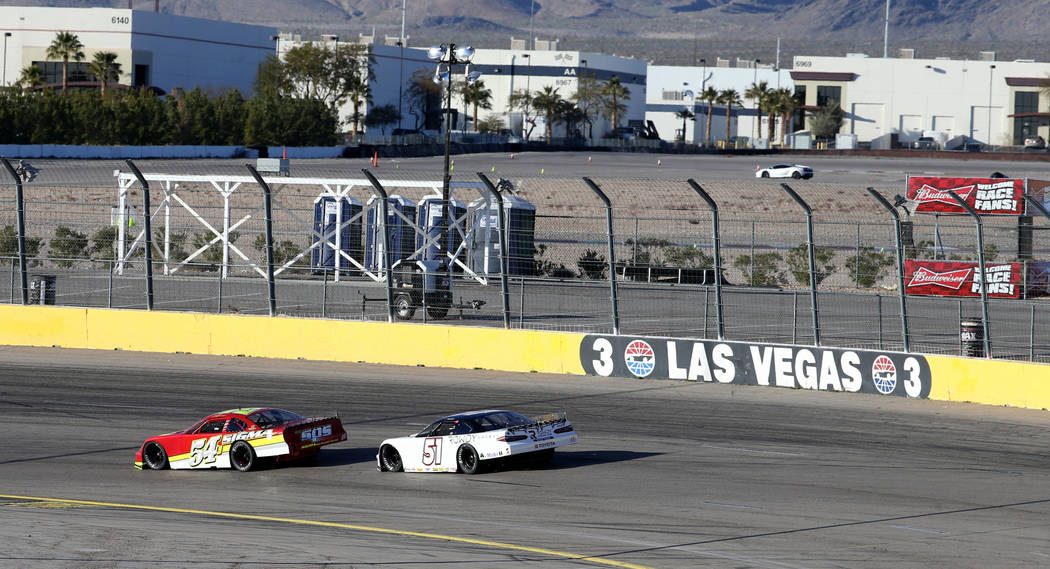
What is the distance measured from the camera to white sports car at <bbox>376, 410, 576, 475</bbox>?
14086mm

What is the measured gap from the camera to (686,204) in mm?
56188

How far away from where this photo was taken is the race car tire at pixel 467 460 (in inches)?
560

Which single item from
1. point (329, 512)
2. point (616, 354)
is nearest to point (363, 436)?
point (329, 512)

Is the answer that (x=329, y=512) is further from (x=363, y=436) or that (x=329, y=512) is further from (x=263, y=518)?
(x=363, y=436)

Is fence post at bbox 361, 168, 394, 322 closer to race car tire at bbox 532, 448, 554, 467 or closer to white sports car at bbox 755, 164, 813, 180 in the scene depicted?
race car tire at bbox 532, 448, 554, 467

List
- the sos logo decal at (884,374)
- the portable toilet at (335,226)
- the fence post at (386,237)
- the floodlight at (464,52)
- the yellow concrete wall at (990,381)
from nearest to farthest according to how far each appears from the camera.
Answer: the yellow concrete wall at (990,381)
the sos logo decal at (884,374)
the fence post at (386,237)
the floodlight at (464,52)
the portable toilet at (335,226)

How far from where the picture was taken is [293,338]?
932 inches

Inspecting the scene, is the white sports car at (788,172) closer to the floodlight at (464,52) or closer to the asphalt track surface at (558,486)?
the floodlight at (464,52)

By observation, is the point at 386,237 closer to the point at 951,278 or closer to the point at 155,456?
the point at 155,456

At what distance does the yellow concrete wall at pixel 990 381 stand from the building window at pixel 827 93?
105 m

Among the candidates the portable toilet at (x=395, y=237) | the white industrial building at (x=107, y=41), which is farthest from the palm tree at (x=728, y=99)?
the portable toilet at (x=395, y=237)

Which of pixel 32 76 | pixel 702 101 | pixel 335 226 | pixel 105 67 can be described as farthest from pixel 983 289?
pixel 702 101

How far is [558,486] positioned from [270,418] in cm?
377

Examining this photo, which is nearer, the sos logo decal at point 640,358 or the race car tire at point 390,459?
the race car tire at point 390,459
